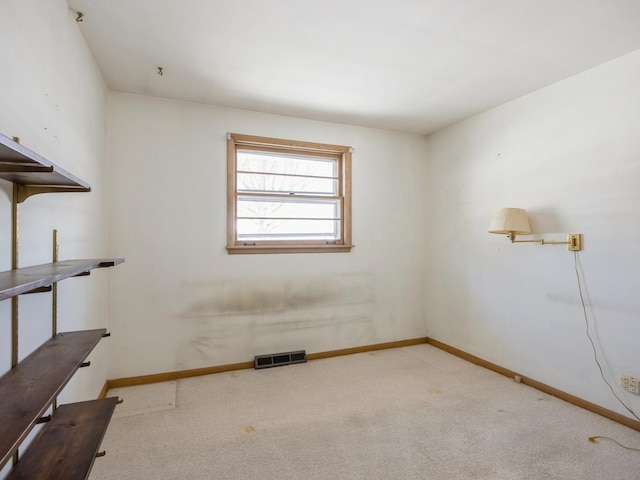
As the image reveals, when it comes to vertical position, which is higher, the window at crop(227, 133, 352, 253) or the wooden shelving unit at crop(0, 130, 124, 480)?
the window at crop(227, 133, 352, 253)

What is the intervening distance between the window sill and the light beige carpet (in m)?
1.18

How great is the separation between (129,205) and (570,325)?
12.5 ft

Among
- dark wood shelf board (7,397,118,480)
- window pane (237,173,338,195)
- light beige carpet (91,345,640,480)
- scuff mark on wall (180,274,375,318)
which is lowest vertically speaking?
light beige carpet (91,345,640,480)

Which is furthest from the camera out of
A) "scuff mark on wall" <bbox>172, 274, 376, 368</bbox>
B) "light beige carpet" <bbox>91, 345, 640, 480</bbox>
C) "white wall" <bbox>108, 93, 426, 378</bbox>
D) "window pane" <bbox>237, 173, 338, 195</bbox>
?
"window pane" <bbox>237, 173, 338, 195</bbox>

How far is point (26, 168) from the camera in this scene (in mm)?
1027

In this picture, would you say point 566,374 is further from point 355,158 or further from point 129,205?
point 129,205

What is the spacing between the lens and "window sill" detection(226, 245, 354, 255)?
3.27 meters

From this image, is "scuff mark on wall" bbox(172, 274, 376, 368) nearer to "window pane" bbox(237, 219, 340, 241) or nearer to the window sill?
the window sill

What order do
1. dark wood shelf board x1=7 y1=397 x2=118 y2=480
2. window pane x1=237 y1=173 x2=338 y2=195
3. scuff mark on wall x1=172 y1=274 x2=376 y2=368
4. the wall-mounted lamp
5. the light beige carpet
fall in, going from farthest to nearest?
window pane x1=237 y1=173 x2=338 y2=195 → scuff mark on wall x1=172 y1=274 x2=376 y2=368 → the wall-mounted lamp → the light beige carpet → dark wood shelf board x1=7 y1=397 x2=118 y2=480

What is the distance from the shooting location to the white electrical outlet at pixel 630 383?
7.29ft

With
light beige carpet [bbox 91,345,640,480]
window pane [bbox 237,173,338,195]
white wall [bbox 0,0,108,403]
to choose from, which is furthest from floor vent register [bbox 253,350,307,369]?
window pane [bbox 237,173,338,195]

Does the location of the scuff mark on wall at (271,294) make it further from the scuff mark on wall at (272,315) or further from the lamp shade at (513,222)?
the lamp shade at (513,222)

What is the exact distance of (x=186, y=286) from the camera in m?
3.10

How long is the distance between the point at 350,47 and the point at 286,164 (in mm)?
1507
